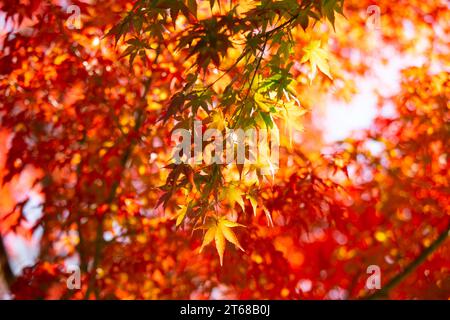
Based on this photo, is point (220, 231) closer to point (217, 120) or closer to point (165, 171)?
point (217, 120)

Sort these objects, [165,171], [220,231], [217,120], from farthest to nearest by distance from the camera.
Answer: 1. [165,171]
2. [220,231]
3. [217,120]

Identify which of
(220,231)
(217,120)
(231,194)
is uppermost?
(217,120)

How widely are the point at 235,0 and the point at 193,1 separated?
2240mm

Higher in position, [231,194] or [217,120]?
[217,120]

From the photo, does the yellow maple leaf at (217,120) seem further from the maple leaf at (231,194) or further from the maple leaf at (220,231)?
the maple leaf at (220,231)

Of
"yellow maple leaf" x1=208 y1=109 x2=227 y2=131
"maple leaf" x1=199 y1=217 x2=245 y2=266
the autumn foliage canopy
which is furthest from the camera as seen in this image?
the autumn foliage canopy

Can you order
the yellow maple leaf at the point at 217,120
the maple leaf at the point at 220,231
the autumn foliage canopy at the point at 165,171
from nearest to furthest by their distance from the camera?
1. the yellow maple leaf at the point at 217,120
2. the maple leaf at the point at 220,231
3. the autumn foliage canopy at the point at 165,171

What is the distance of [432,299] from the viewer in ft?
15.8

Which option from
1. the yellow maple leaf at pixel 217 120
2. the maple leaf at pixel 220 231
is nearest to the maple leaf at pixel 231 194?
the maple leaf at pixel 220 231

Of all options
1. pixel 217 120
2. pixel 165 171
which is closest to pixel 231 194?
pixel 217 120

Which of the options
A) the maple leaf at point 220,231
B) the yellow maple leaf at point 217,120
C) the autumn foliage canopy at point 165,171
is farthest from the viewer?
the autumn foliage canopy at point 165,171

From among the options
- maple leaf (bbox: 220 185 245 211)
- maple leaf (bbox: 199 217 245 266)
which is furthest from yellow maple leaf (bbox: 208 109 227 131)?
maple leaf (bbox: 199 217 245 266)

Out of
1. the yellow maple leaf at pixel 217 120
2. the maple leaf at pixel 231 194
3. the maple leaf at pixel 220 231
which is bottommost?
the maple leaf at pixel 220 231

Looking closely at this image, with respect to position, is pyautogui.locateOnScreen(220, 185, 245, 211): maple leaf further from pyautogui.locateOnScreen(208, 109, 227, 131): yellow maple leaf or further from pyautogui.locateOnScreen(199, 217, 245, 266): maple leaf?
pyautogui.locateOnScreen(208, 109, 227, 131): yellow maple leaf
